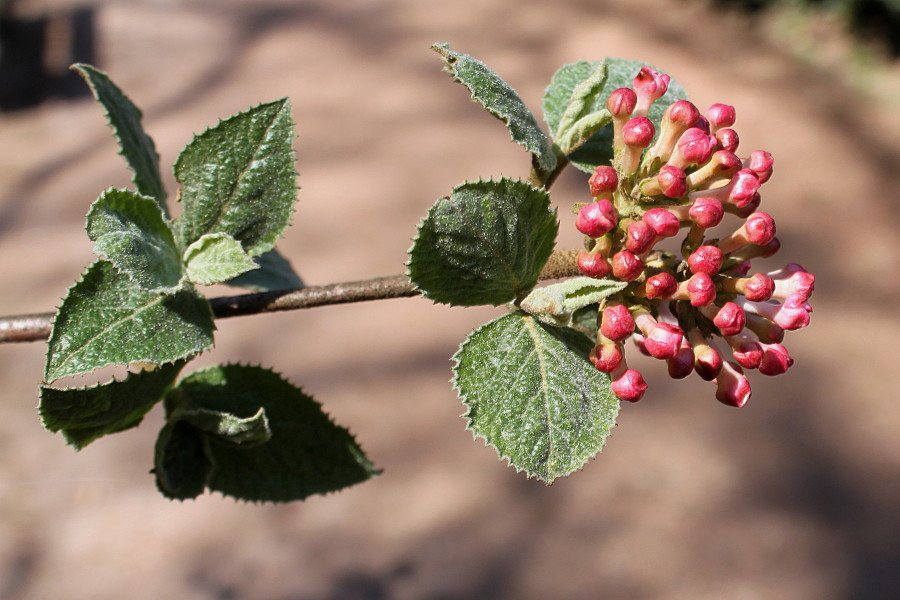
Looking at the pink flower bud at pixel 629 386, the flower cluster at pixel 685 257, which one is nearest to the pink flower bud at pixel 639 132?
the flower cluster at pixel 685 257

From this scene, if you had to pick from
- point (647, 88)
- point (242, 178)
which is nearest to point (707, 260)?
point (647, 88)

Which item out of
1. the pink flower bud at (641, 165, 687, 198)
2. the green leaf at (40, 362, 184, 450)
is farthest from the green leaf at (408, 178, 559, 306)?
the green leaf at (40, 362, 184, 450)

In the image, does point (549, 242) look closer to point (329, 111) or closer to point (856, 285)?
point (856, 285)

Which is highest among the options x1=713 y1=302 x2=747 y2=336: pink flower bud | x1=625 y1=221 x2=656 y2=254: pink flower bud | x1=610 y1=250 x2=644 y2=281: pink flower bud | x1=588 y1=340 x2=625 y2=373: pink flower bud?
x1=625 y1=221 x2=656 y2=254: pink flower bud

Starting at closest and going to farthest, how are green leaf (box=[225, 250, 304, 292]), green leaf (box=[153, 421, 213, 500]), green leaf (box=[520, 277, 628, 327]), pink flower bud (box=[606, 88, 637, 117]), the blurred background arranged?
green leaf (box=[520, 277, 628, 327]) < pink flower bud (box=[606, 88, 637, 117]) < green leaf (box=[153, 421, 213, 500]) < green leaf (box=[225, 250, 304, 292]) < the blurred background

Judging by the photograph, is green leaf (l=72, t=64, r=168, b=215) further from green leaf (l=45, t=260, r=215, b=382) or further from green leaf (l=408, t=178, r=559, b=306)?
green leaf (l=408, t=178, r=559, b=306)

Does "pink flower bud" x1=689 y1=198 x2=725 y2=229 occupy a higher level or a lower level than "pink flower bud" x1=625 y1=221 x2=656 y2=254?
higher

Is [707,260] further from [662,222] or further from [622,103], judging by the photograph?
[622,103]
